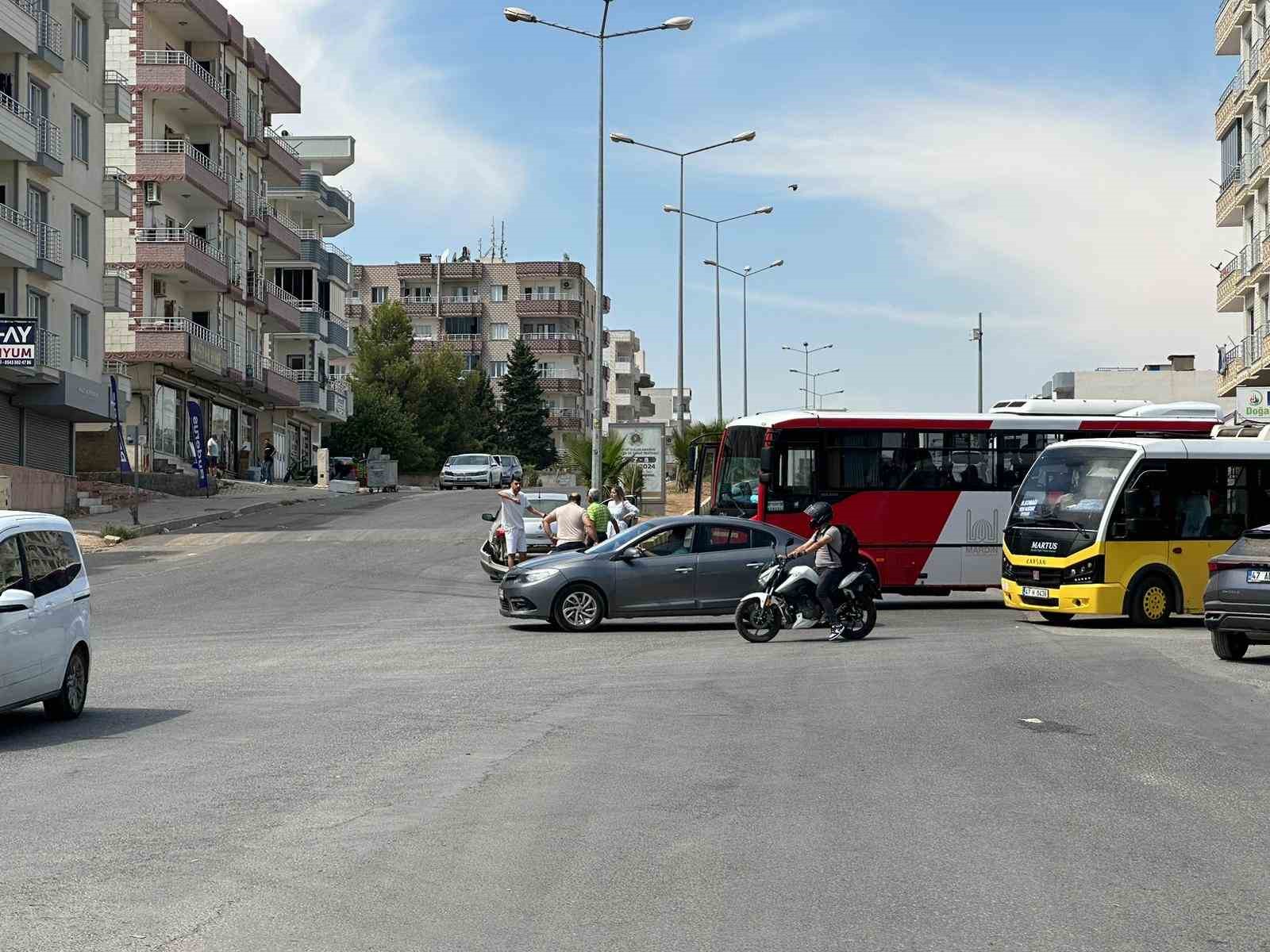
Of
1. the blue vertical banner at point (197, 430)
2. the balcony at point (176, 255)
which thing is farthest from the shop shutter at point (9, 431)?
the blue vertical banner at point (197, 430)

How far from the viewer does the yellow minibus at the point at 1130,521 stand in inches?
923

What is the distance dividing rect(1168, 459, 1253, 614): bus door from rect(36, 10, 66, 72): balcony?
35.0 m

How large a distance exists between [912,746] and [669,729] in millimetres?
1834

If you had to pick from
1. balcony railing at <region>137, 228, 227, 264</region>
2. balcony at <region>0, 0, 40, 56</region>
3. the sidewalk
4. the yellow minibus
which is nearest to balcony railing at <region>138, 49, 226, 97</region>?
balcony railing at <region>137, 228, 227, 264</region>

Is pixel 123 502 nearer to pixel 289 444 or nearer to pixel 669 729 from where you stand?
pixel 289 444

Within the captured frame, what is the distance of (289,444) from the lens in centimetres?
8119

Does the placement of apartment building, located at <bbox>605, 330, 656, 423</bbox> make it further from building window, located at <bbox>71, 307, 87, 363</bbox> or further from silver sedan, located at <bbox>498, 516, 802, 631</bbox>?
silver sedan, located at <bbox>498, 516, 802, 631</bbox>

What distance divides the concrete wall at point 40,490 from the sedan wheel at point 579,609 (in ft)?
70.9

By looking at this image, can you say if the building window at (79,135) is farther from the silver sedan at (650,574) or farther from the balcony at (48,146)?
the silver sedan at (650,574)

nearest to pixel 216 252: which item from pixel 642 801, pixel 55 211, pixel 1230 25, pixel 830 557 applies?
pixel 55 211

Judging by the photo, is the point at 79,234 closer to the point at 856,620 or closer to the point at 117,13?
the point at 117,13

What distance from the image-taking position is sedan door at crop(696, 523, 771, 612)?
22.4m

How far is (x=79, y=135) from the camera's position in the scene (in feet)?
167

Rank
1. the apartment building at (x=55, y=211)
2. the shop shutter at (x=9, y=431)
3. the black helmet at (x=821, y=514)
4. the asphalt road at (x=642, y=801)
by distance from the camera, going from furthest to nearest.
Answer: the shop shutter at (x=9, y=431)
the apartment building at (x=55, y=211)
the black helmet at (x=821, y=514)
the asphalt road at (x=642, y=801)
